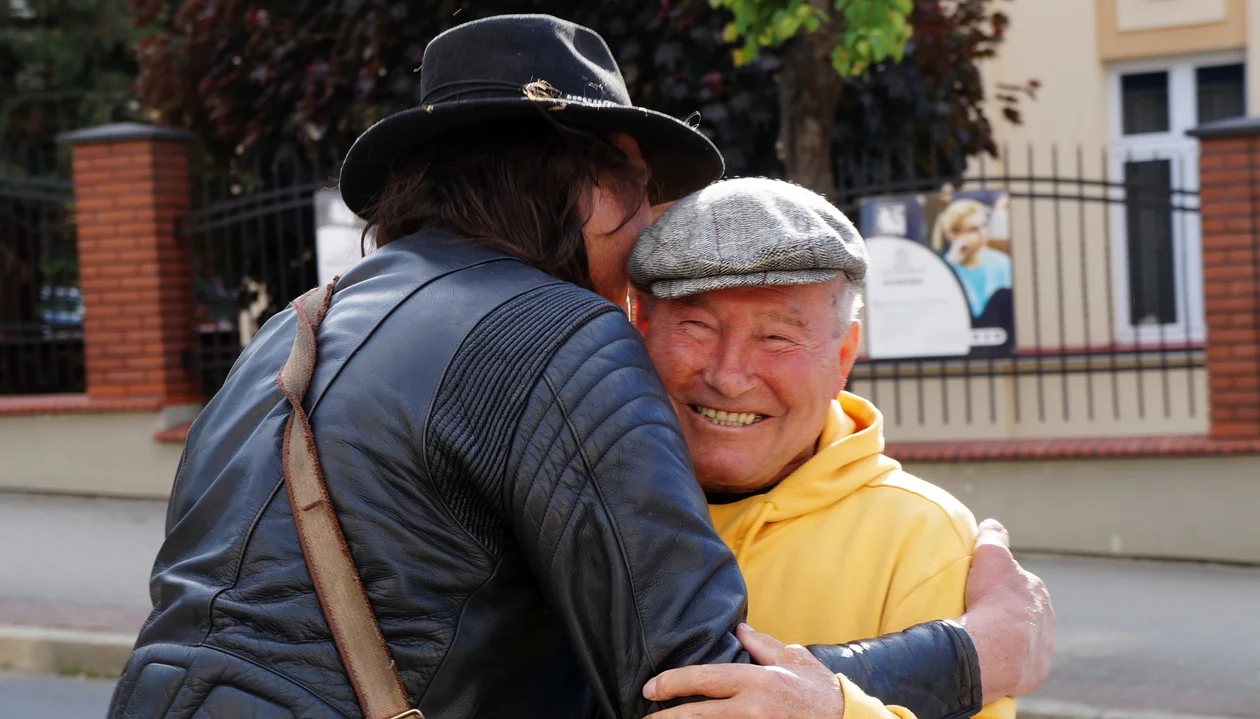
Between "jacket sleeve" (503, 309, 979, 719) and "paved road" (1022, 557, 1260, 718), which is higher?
"jacket sleeve" (503, 309, 979, 719)

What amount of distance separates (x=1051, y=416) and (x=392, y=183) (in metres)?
9.00

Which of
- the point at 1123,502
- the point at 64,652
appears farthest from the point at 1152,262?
the point at 64,652

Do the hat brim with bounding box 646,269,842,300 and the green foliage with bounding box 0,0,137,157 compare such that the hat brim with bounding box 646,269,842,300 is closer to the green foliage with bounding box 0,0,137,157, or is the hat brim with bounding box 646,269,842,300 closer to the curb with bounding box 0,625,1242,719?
the curb with bounding box 0,625,1242,719

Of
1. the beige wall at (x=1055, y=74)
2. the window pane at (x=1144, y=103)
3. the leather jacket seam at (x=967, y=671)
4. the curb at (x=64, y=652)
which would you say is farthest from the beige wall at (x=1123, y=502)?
the leather jacket seam at (x=967, y=671)

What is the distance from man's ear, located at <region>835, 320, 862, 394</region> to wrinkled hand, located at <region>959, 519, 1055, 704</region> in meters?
0.34

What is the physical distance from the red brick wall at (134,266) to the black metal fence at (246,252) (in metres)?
0.15

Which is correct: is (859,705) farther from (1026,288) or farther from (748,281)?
(1026,288)

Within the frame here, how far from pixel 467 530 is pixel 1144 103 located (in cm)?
1183

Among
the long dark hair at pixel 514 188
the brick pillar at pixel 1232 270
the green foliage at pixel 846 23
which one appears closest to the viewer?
the long dark hair at pixel 514 188

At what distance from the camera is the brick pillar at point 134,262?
32.0 ft

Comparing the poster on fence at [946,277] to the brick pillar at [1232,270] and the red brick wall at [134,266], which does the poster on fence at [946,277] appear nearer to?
the brick pillar at [1232,270]

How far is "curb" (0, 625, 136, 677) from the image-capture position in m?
6.34

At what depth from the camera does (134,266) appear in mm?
9797

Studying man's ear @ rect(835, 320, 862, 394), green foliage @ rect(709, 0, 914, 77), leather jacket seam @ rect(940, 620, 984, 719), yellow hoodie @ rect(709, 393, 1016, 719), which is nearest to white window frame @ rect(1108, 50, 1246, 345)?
green foliage @ rect(709, 0, 914, 77)
